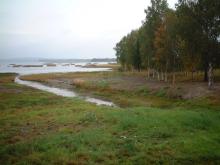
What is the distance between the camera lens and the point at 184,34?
40844 mm

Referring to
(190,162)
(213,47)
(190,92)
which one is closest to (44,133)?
(190,162)

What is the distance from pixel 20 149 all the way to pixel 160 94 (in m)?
29.7

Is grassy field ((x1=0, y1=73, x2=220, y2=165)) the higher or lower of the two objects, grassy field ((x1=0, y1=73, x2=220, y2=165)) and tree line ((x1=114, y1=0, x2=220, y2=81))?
the lower

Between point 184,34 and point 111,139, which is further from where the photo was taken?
point 184,34

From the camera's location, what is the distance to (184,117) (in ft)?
66.8

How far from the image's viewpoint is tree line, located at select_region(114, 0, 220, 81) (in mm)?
39156

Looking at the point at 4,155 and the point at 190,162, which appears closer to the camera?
the point at 190,162

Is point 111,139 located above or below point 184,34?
below

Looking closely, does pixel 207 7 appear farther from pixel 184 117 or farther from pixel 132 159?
pixel 132 159

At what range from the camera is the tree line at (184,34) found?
39156 mm

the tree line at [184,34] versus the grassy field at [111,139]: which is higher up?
the tree line at [184,34]

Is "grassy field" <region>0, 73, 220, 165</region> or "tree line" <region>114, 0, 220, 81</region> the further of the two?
"tree line" <region>114, 0, 220, 81</region>

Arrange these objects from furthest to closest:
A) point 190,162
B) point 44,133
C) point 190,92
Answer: point 190,92 → point 44,133 → point 190,162

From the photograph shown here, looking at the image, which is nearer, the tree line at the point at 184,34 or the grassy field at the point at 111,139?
the grassy field at the point at 111,139
